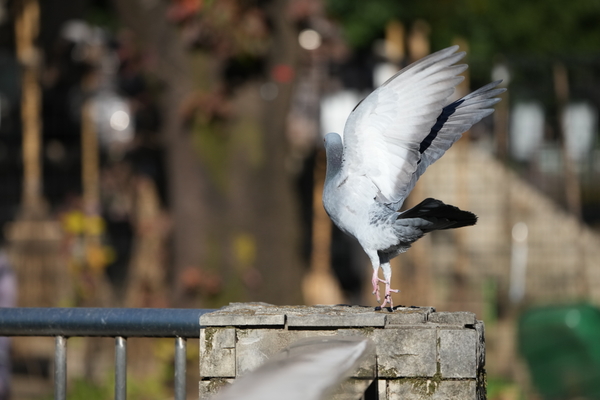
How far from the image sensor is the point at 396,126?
2742mm

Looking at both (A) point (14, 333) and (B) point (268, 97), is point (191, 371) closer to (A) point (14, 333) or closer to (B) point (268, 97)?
(B) point (268, 97)

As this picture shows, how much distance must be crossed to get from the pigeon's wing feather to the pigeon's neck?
0.92 ft

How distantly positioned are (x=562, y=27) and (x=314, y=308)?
13746mm

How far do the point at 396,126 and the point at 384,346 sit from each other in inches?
34.5

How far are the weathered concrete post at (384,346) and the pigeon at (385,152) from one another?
19.7 inches

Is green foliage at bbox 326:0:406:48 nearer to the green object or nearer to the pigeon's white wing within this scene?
the green object

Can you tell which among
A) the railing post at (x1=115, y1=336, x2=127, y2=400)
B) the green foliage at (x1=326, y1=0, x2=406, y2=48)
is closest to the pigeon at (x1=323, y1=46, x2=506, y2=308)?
the railing post at (x1=115, y1=336, x2=127, y2=400)

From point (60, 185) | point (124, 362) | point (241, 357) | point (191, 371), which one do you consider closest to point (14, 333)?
point (124, 362)

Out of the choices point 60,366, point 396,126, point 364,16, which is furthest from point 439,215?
point 364,16

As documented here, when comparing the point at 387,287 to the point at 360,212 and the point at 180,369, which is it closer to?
the point at 360,212

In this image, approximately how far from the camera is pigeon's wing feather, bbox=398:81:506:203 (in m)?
2.84

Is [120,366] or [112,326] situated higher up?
[112,326]

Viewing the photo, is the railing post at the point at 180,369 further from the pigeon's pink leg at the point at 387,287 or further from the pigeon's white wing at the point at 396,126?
the pigeon's white wing at the point at 396,126

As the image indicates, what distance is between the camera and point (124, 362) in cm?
247
